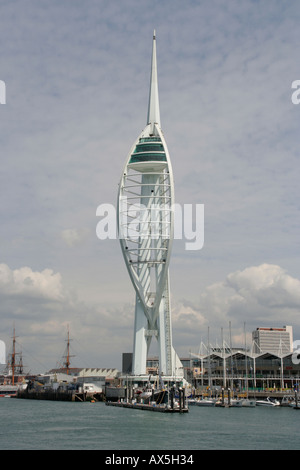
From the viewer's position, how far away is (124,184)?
102 meters

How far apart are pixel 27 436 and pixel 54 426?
338 inches

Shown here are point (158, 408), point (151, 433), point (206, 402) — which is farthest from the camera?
point (206, 402)

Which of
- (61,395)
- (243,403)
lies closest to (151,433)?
(243,403)

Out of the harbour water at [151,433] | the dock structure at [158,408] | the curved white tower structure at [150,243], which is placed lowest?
the harbour water at [151,433]

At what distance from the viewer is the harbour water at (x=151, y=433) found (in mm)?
42094

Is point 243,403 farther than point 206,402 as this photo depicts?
No

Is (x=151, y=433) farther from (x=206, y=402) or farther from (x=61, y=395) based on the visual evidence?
(x=61, y=395)

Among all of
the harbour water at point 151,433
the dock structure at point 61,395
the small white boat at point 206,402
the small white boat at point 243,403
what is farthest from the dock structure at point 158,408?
the dock structure at point 61,395

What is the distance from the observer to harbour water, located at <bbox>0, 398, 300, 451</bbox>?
4209cm

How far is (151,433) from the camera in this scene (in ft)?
157

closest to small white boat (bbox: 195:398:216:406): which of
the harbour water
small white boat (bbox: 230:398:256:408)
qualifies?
small white boat (bbox: 230:398:256:408)

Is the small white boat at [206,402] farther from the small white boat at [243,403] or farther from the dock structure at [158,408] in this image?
the dock structure at [158,408]
